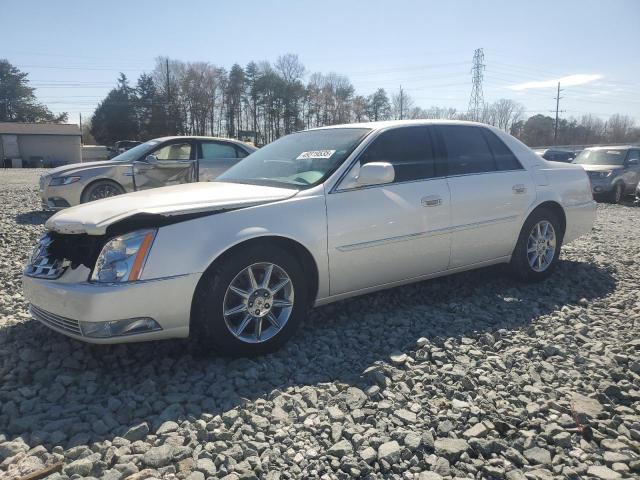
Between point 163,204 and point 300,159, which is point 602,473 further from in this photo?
point 300,159

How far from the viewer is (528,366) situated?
3139 mm

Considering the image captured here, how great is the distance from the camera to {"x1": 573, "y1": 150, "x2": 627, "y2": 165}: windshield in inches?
577

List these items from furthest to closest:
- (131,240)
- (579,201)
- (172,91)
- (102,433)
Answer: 1. (172,91)
2. (579,201)
3. (131,240)
4. (102,433)

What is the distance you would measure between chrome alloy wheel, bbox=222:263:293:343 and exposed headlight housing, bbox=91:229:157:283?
555 mm

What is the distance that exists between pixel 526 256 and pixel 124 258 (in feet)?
12.2

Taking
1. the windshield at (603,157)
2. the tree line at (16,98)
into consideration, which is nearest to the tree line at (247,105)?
the tree line at (16,98)

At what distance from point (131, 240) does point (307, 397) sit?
4.54 feet

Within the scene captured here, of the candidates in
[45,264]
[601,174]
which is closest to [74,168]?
[45,264]

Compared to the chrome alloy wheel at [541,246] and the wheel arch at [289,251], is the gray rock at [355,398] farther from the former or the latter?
the chrome alloy wheel at [541,246]

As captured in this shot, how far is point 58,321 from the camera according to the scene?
308 centimetres

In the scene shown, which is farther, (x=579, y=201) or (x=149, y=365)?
(x=579, y=201)

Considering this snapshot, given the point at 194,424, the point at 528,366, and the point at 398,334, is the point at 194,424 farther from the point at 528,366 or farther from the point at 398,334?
the point at 528,366

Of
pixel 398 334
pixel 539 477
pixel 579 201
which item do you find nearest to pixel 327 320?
pixel 398 334

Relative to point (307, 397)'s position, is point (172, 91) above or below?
above
